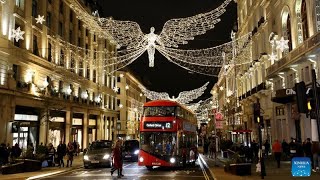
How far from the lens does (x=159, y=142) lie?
23.5 metres

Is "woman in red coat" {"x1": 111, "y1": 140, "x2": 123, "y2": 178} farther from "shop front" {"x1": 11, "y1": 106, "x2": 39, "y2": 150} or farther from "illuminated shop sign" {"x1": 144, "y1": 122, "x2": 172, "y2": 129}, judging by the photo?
"shop front" {"x1": 11, "y1": 106, "x2": 39, "y2": 150}

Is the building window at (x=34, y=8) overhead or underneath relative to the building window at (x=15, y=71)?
overhead

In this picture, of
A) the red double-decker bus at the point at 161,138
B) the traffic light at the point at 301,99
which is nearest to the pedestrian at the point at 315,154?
the red double-decker bus at the point at 161,138

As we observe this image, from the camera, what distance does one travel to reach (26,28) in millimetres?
33594

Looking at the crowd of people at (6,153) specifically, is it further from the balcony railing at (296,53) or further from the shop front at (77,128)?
the balcony railing at (296,53)

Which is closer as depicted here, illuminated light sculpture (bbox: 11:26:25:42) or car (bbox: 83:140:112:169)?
car (bbox: 83:140:112:169)

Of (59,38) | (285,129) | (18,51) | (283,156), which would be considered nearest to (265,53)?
(285,129)

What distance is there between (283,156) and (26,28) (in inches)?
991

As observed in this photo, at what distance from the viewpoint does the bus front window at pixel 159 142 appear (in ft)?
77.0

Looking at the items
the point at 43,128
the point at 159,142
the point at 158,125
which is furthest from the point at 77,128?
the point at 158,125

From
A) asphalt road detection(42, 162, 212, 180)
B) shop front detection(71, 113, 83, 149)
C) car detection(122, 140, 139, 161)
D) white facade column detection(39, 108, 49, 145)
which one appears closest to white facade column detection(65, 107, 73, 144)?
shop front detection(71, 113, 83, 149)

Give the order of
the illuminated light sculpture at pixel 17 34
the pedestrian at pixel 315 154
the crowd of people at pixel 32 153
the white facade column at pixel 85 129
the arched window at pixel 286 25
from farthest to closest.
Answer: the white facade column at pixel 85 129 < the arched window at pixel 286 25 < the illuminated light sculpture at pixel 17 34 < the crowd of people at pixel 32 153 < the pedestrian at pixel 315 154

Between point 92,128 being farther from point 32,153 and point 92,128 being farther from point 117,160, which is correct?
point 117,160

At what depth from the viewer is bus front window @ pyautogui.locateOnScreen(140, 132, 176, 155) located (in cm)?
2347
